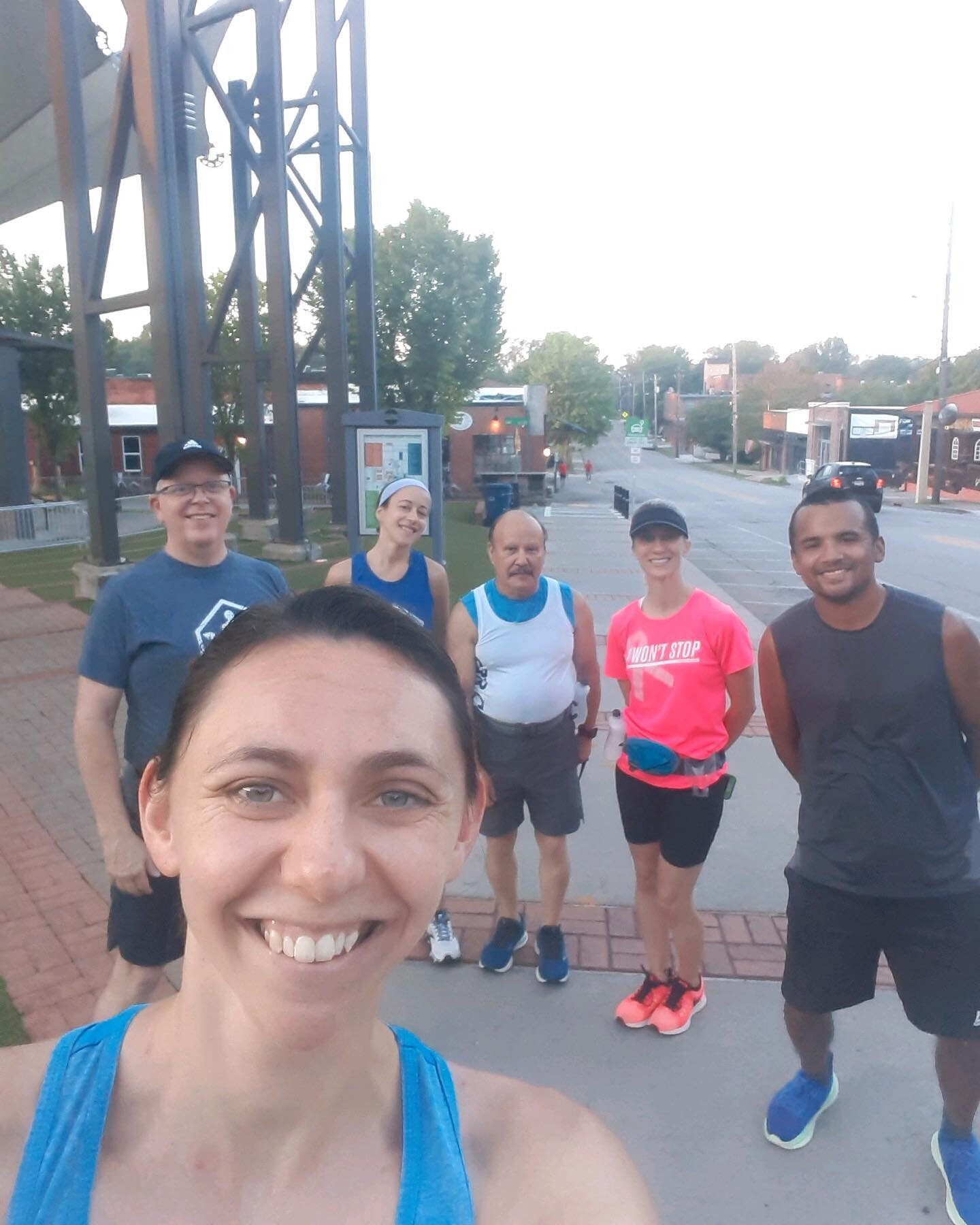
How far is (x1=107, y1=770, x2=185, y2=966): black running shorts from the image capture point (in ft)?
8.27

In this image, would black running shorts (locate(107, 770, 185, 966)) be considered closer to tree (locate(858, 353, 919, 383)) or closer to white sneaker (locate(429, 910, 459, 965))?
white sneaker (locate(429, 910, 459, 965))

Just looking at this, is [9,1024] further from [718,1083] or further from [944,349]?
[944,349]

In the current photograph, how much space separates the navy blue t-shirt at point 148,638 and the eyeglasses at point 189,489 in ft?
0.76

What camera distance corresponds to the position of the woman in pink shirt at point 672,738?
119 inches

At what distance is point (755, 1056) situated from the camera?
3.02 meters

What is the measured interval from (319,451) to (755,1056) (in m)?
32.3

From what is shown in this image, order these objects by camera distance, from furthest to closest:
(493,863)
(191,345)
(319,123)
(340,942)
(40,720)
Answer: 1. (319,123)
2. (191,345)
3. (40,720)
4. (493,863)
5. (340,942)

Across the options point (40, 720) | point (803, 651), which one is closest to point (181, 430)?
point (40, 720)

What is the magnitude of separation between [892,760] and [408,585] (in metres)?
1.91

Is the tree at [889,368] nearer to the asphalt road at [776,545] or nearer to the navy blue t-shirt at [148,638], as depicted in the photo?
the asphalt road at [776,545]

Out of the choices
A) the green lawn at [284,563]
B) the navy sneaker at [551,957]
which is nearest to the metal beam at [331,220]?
the green lawn at [284,563]

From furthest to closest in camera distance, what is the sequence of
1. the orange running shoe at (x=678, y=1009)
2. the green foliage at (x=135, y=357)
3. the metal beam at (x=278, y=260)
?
the green foliage at (x=135, y=357), the metal beam at (x=278, y=260), the orange running shoe at (x=678, y=1009)

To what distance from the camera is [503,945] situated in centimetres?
355

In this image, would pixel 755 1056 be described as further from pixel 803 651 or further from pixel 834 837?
pixel 803 651
